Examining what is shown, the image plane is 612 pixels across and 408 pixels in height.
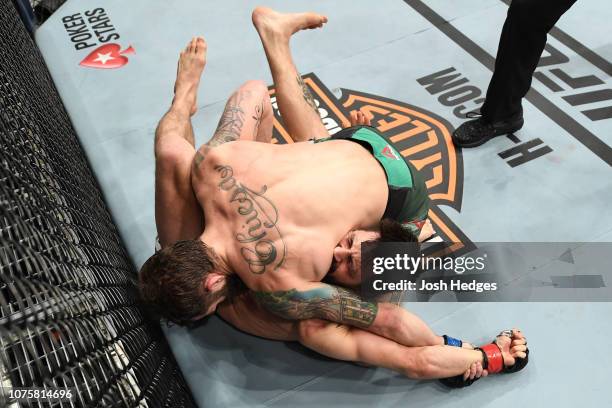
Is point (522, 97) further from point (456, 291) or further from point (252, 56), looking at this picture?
point (252, 56)

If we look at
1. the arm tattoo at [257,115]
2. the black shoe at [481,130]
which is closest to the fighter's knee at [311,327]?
the arm tattoo at [257,115]

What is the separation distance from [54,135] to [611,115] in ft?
8.67

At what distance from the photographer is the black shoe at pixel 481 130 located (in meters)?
2.79

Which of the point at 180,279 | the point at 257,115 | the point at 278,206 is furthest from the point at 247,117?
the point at 180,279

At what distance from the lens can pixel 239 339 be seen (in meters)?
2.29

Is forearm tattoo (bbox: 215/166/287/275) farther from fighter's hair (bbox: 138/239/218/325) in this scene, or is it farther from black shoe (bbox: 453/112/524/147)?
black shoe (bbox: 453/112/524/147)

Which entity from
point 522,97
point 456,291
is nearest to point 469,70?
point 522,97

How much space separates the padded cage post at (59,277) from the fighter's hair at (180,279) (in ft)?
0.66

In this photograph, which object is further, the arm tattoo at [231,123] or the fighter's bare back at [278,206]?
the arm tattoo at [231,123]

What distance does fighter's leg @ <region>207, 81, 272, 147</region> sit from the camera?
2248mm

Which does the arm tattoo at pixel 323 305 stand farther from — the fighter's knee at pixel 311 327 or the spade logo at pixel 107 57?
the spade logo at pixel 107 57

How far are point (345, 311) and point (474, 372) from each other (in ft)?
1.71

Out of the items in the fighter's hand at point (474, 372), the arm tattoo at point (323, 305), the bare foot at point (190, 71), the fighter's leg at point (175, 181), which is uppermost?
the bare foot at point (190, 71)

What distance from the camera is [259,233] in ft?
6.09
